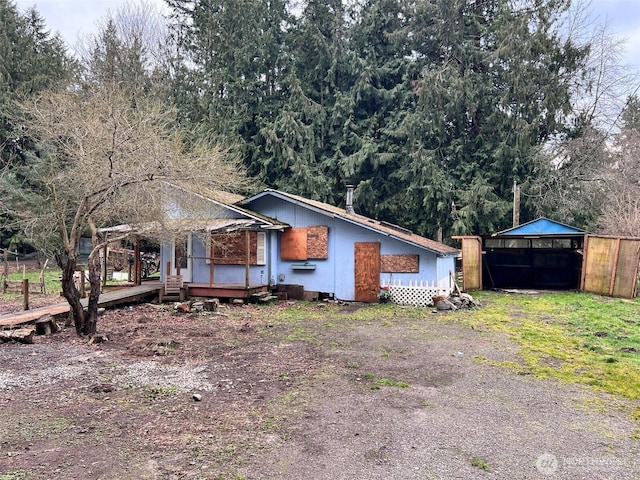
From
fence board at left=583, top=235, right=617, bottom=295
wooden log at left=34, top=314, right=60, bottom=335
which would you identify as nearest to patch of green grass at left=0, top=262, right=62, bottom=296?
wooden log at left=34, top=314, right=60, bottom=335

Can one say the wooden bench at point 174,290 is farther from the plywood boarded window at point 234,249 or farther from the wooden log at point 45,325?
the wooden log at point 45,325

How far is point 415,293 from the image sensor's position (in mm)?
12117

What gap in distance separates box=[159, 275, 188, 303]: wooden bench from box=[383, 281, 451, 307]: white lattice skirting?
6.10m

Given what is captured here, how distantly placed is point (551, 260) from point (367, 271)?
8436mm

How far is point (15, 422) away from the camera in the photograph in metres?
4.01

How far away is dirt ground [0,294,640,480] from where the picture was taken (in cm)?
321

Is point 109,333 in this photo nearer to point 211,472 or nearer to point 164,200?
point 164,200

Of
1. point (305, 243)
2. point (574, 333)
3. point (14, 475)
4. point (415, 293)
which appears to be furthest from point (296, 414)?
point (305, 243)

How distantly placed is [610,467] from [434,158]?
62.3 ft

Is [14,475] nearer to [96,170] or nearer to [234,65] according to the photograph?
[96,170]

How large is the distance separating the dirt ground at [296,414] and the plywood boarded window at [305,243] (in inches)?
229

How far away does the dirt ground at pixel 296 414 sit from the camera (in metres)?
3.21

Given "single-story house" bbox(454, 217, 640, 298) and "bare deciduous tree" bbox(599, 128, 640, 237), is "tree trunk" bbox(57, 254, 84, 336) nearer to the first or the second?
"single-story house" bbox(454, 217, 640, 298)

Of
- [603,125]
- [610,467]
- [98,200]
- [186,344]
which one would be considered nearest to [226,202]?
[98,200]
